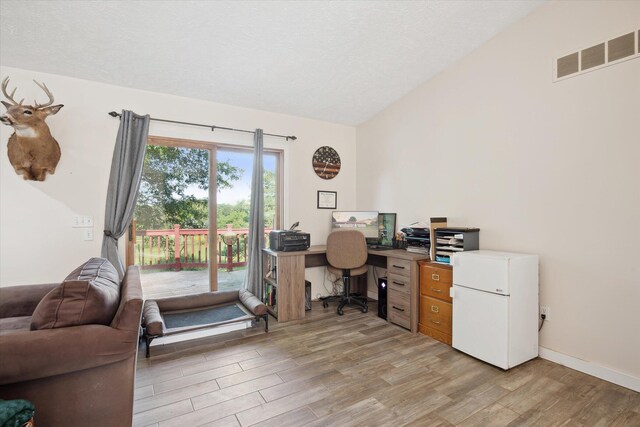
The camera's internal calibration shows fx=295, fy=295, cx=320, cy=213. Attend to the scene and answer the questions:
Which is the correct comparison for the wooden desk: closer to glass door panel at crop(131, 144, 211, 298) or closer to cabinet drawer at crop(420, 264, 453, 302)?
cabinet drawer at crop(420, 264, 453, 302)

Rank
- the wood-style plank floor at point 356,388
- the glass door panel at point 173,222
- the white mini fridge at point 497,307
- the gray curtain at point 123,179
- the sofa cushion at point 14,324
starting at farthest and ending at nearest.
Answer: the glass door panel at point 173,222, the gray curtain at point 123,179, the white mini fridge at point 497,307, the sofa cushion at point 14,324, the wood-style plank floor at point 356,388

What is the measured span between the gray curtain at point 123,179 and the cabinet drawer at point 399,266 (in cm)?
293

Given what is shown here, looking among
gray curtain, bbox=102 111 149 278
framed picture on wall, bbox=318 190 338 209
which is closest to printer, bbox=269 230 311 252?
framed picture on wall, bbox=318 190 338 209

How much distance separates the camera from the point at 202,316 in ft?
10.8

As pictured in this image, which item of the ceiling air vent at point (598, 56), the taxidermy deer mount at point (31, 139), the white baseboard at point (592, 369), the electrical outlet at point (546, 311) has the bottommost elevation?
the white baseboard at point (592, 369)

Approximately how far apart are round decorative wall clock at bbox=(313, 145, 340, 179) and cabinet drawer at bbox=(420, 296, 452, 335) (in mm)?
2309

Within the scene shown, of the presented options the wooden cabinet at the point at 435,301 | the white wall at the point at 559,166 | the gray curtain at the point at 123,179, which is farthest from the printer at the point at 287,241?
the white wall at the point at 559,166

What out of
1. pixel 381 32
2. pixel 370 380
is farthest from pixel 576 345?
pixel 381 32

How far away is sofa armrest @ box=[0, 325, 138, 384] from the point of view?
4.35 ft

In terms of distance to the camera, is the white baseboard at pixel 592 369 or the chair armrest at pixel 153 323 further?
the chair armrest at pixel 153 323

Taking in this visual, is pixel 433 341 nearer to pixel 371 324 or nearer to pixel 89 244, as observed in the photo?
pixel 371 324

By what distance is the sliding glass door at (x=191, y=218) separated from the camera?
3.46m

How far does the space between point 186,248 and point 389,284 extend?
8.31 ft

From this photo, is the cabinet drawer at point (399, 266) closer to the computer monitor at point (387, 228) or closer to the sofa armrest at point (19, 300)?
the computer monitor at point (387, 228)
